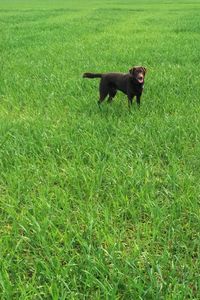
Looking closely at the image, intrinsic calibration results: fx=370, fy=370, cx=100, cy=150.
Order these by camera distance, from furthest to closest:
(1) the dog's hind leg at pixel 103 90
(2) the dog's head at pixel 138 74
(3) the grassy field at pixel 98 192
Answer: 1. (1) the dog's hind leg at pixel 103 90
2. (2) the dog's head at pixel 138 74
3. (3) the grassy field at pixel 98 192

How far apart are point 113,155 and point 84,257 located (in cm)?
163

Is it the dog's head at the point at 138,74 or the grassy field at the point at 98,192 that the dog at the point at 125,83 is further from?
the grassy field at the point at 98,192

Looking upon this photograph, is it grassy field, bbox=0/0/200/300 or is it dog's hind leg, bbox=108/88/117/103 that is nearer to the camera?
grassy field, bbox=0/0/200/300

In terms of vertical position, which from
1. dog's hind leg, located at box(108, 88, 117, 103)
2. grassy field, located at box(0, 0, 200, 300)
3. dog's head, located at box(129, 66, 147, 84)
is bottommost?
grassy field, located at box(0, 0, 200, 300)

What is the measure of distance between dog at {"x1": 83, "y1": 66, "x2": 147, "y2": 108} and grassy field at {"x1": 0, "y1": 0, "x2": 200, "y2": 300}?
21 cm

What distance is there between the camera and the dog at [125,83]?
5.16m

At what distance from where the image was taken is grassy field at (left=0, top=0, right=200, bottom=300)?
7.75 ft

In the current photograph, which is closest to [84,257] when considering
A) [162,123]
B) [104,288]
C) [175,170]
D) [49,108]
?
[104,288]

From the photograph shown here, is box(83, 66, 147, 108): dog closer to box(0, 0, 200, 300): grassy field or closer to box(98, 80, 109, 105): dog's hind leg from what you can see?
box(98, 80, 109, 105): dog's hind leg

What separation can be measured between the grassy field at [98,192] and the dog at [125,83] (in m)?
0.21

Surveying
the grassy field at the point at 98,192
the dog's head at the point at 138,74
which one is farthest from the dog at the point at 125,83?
the grassy field at the point at 98,192

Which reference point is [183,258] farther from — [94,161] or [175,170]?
[94,161]

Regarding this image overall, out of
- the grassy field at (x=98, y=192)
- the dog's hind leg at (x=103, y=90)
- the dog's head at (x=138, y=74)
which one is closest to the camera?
the grassy field at (x=98, y=192)

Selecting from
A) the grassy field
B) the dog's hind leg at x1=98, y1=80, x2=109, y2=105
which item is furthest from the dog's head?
the dog's hind leg at x1=98, y1=80, x2=109, y2=105
